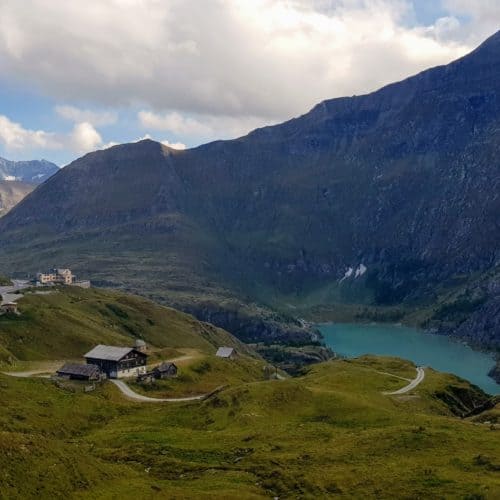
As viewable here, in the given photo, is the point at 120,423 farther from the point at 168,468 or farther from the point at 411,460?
the point at 411,460

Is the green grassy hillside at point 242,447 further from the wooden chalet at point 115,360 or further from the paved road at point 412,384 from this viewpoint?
the wooden chalet at point 115,360

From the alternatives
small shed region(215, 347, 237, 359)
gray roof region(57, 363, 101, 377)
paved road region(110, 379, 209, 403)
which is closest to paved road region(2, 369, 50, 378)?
gray roof region(57, 363, 101, 377)

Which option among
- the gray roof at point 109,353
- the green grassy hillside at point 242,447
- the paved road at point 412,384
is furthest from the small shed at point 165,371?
the paved road at point 412,384

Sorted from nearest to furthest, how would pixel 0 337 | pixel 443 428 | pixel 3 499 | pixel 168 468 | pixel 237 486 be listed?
pixel 3 499 → pixel 237 486 → pixel 168 468 → pixel 443 428 → pixel 0 337

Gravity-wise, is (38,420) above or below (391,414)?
above

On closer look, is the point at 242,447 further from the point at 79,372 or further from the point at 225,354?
the point at 225,354

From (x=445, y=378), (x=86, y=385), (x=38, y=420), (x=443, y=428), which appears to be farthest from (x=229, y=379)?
(x=443, y=428)

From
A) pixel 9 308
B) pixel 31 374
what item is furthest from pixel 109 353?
pixel 9 308

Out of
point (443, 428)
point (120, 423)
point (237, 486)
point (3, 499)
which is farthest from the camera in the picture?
point (120, 423)
